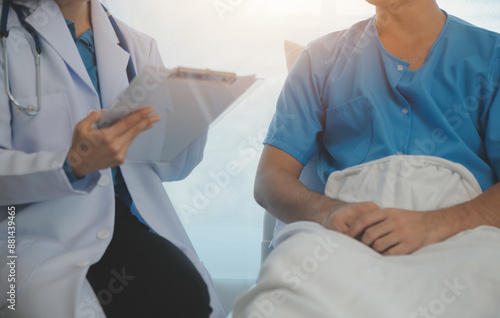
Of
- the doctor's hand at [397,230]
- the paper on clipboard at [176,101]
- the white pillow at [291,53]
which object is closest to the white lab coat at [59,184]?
the paper on clipboard at [176,101]

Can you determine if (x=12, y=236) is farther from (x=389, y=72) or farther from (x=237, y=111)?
(x=237, y=111)

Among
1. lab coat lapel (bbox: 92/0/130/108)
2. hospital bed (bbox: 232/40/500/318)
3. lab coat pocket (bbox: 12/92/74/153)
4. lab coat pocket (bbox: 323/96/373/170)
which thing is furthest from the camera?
lab coat pocket (bbox: 323/96/373/170)

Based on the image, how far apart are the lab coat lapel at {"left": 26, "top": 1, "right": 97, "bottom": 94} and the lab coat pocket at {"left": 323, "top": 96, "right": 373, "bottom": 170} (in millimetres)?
624

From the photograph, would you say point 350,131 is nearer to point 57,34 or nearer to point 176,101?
point 176,101

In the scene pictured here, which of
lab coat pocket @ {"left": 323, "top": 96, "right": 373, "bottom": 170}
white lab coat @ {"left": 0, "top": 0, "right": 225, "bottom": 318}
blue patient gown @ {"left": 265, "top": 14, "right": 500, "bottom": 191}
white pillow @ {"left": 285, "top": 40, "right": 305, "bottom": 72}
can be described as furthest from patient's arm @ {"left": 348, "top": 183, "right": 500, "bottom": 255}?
white pillow @ {"left": 285, "top": 40, "right": 305, "bottom": 72}

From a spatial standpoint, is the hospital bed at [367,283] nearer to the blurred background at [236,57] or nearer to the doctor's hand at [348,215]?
the doctor's hand at [348,215]

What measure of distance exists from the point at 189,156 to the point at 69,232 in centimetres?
36

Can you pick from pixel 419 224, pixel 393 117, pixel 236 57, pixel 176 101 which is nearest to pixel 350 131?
pixel 393 117

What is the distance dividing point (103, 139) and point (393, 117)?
29.3 inches

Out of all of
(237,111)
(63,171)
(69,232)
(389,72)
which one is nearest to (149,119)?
(63,171)

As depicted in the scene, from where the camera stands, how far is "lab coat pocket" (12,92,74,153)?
95 cm

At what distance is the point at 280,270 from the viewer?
0.75 metres

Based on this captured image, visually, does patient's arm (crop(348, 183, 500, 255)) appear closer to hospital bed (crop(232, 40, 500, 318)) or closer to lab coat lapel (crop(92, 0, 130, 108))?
hospital bed (crop(232, 40, 500, 318))

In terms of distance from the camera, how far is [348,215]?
3.17 ft
